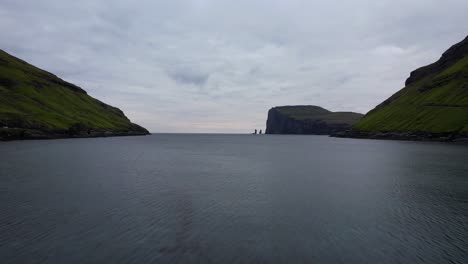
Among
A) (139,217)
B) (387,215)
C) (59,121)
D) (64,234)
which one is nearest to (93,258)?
(64,234)

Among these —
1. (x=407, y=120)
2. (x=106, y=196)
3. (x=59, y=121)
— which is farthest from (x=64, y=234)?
(x=407, y=120)

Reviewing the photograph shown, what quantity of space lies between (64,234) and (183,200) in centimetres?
1423

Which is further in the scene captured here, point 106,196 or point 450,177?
point 450,177

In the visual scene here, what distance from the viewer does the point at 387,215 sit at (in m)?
29.1

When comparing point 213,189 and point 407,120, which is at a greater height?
point 407,120

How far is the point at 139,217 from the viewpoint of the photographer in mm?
27625

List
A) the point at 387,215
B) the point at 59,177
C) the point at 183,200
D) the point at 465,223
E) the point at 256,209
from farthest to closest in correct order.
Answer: the point at 59,177 → the point at 183,200 → the point at 256,209 → the point at 387,215 → the point at 465,223

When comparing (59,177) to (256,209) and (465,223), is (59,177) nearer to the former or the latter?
(256,209)

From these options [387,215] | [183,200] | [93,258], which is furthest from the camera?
[183,200]

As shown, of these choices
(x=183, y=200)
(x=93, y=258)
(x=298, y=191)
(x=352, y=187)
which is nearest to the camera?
(x=93, y=258)

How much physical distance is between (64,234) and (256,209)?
1879 centimetres

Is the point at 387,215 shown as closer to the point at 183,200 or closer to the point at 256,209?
the point at 256,209

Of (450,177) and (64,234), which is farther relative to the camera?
(450,177)

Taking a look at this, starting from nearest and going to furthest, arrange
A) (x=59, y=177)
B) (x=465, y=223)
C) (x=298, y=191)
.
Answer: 1. (x=465, y=223)
2. (x=298, y=191)
3. (x=59, y=177)
